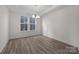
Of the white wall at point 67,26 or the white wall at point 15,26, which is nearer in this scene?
the white wall at point 67,26

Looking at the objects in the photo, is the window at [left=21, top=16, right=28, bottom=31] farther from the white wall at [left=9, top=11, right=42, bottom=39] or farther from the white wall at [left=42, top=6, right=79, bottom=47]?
the white wall at [left=42, top=6, right=79, bottom=47]

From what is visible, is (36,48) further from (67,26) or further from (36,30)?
(36,30)

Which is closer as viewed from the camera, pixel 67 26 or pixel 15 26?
pixel 67 26

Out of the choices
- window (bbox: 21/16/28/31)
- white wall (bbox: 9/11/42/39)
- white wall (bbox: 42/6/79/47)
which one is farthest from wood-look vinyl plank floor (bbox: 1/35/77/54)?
white wall (bbox: 9/11/42/39)

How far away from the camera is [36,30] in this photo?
565 cm

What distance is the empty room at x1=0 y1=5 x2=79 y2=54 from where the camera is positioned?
3.39 m

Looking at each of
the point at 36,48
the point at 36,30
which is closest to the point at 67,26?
the point at 36,48

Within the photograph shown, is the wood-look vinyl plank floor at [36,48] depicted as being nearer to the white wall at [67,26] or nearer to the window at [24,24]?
the white wall at [67,26]

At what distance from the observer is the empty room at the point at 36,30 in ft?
11.1

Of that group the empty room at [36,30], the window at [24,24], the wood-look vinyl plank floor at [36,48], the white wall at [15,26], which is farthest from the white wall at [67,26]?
the window at [24,24]

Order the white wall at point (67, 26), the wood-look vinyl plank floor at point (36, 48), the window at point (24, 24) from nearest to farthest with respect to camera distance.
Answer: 1. the wood-look vinyl plank floor at point (36, 48)
2. the white wall at point (67, 26)
3. the window at point (24, 24)

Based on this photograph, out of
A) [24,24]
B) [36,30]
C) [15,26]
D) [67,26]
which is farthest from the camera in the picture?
[15,26]

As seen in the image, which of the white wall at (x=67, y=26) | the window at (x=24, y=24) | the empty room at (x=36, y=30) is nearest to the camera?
the empty room at (x=36, y=30)
